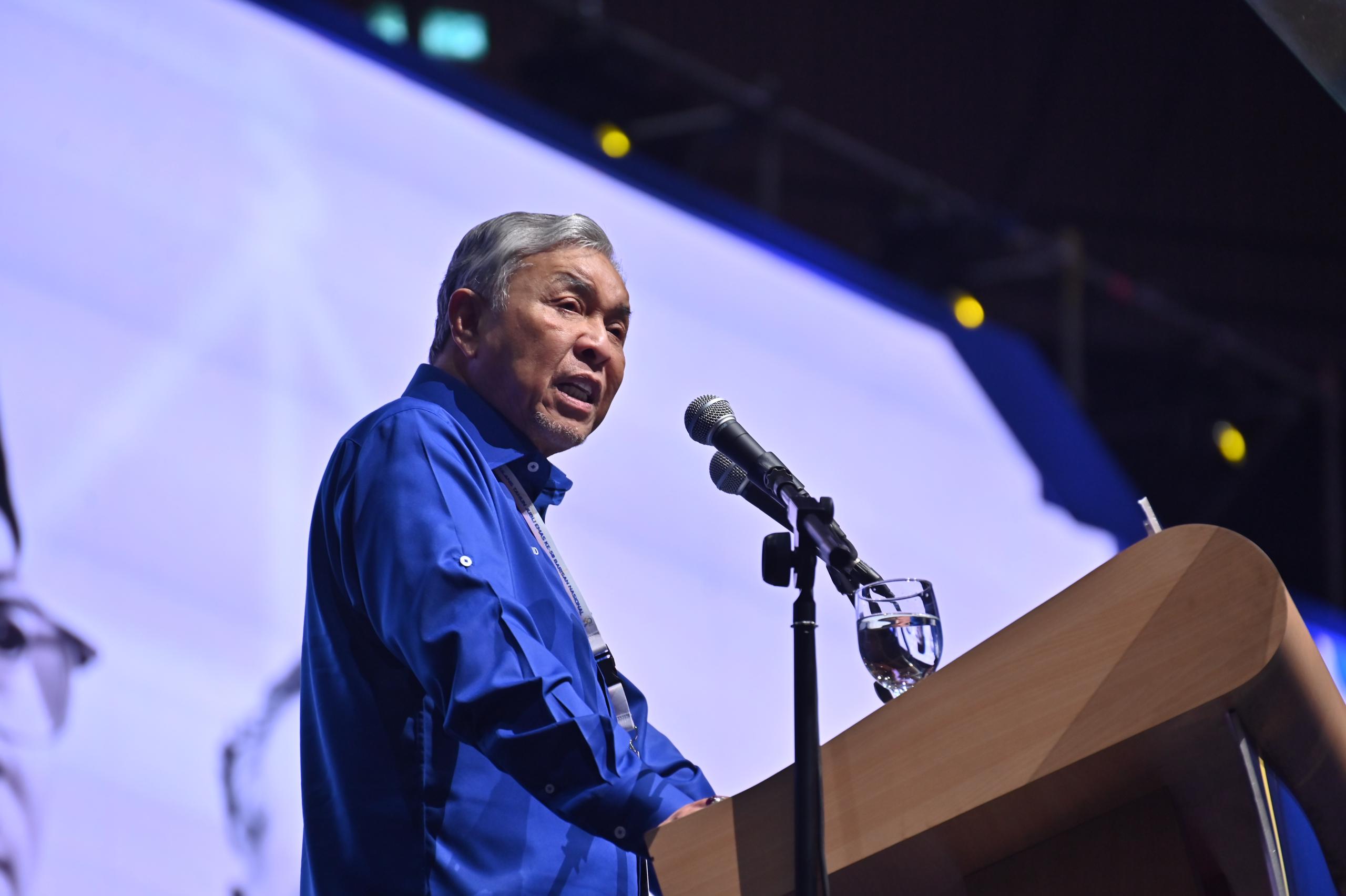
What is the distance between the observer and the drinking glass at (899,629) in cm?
146

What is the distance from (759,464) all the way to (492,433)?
0.53 metres

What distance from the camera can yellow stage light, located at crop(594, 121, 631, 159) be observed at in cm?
520

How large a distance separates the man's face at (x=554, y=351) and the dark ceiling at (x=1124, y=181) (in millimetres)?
4270

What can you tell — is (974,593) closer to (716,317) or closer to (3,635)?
(716,317)

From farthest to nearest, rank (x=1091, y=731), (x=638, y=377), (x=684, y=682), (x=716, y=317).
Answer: (x=716, y=317)
(x=638, y=377)
(x=684, y=682)
(x=1091, y=731)

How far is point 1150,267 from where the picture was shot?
759 centimetres

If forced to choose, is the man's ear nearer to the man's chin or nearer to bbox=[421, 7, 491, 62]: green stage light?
the man's chin

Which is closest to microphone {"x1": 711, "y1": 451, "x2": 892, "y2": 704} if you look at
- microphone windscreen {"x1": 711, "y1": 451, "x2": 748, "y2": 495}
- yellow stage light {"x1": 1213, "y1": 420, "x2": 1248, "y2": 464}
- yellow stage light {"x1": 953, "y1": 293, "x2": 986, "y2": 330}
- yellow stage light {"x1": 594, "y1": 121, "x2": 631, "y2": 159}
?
microphone windscreen {"x1": 711, "y1": 451, "x2": 748, "y2": 495}

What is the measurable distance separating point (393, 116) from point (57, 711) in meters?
1.63

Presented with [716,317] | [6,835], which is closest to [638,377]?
[716,317]

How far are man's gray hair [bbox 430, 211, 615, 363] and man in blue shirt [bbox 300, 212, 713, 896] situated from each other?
2 centimetres

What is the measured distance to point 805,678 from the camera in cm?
121

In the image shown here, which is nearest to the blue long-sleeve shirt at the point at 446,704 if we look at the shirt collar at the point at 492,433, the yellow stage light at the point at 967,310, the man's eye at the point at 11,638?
the shirt collar at the point at 492,433

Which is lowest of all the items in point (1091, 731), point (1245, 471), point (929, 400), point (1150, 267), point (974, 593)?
point (1091, 731)
